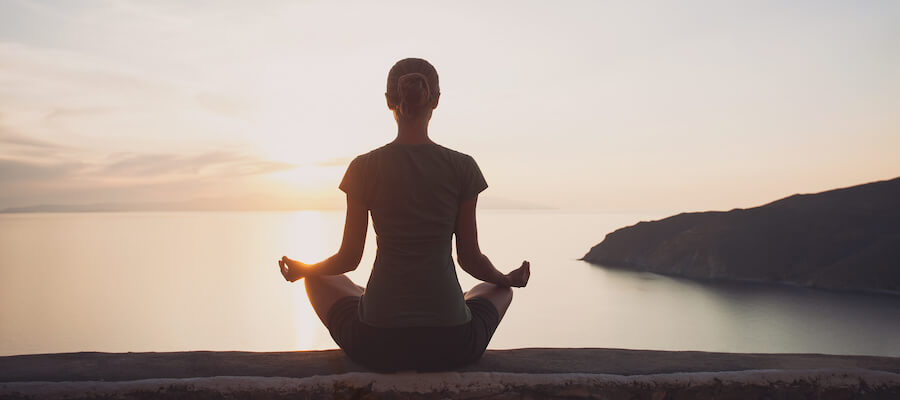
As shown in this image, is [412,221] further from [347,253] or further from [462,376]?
[462,376]

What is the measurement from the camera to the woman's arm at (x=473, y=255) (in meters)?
3.14

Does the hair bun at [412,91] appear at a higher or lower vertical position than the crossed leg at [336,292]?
higher

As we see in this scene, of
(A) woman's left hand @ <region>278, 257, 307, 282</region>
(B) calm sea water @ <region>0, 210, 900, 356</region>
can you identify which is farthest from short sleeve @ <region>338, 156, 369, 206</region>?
(B) calm sea water @ <region>0, 210, 900, 356</region>

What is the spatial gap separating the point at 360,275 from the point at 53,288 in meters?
56.7

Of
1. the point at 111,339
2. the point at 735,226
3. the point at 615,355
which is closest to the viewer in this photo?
the point at 615,355

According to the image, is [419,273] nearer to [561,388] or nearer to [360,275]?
[561,388]

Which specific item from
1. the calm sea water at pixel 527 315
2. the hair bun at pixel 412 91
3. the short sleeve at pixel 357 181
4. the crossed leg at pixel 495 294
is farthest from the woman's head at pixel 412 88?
the calm sea water at pixel 527 315

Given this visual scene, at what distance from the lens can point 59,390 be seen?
2990 mm

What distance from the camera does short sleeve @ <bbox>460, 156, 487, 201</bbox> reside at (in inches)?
119

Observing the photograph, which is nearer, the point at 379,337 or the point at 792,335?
the point at 379,337

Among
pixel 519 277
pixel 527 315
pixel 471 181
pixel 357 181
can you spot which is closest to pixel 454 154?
pixel 471 181

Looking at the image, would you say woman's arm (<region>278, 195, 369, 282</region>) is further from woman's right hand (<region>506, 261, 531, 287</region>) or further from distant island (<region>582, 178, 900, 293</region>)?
distant island (<region>582, 178, 900, 293</region>)

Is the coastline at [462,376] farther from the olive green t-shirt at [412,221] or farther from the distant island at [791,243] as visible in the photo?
the distant island at [791,243]

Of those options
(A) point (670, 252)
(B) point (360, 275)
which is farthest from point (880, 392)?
(B) point (360, 275)
